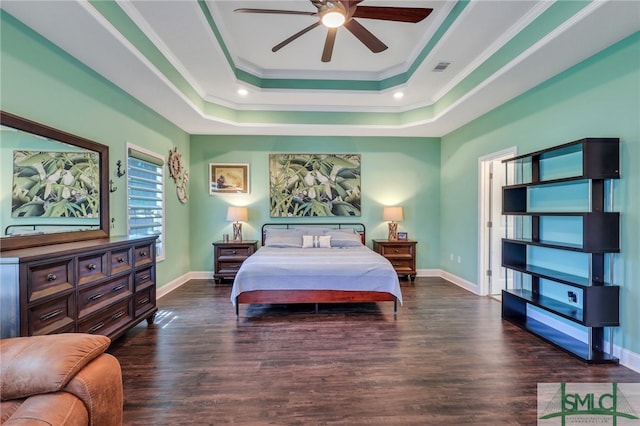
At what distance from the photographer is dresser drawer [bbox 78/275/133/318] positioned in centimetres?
235

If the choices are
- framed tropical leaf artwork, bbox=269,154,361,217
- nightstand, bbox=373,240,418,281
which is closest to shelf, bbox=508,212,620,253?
nightstand, bbox=373,240,418,281

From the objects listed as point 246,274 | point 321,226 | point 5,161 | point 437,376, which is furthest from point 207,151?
point 437,376

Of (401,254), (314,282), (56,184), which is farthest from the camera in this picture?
(401,254)

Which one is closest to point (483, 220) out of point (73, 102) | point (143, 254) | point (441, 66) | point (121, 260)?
point (441, 66)

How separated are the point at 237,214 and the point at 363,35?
363 cm

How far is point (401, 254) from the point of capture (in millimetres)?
5488

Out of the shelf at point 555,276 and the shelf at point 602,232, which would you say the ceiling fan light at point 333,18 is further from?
the shelf at point 555,276

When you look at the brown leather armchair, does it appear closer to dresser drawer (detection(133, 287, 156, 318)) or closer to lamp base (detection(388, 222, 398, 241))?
dresser drawer (detection(133, 287, 156, 318))

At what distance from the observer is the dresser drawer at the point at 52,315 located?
191 cm

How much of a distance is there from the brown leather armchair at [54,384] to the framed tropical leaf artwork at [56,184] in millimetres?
1497

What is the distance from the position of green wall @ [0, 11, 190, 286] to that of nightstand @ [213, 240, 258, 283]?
85 cm

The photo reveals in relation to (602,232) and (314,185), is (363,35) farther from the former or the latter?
(314,185)

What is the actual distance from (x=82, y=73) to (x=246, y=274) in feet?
8.79

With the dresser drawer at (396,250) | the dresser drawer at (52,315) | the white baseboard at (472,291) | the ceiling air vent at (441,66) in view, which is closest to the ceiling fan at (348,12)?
the ceiling air vent at (441,66)
